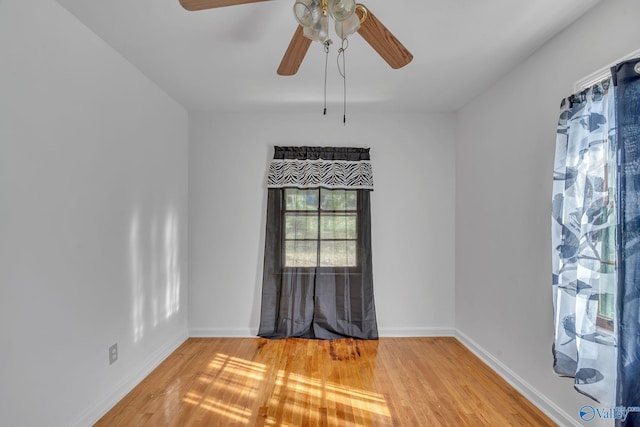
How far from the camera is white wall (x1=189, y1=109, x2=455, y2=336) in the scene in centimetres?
378

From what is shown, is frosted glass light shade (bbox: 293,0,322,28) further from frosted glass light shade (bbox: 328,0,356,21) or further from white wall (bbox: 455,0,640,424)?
white wall (bbox: 455,0,640,424)

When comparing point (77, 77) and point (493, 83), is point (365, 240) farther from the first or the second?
point (77, 77)

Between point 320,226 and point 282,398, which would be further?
point 320,226

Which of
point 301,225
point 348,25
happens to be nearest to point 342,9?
point 348,25

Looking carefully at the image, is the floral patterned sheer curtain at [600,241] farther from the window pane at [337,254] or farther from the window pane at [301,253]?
the window pane at [301,253]

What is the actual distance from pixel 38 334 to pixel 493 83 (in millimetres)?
3645

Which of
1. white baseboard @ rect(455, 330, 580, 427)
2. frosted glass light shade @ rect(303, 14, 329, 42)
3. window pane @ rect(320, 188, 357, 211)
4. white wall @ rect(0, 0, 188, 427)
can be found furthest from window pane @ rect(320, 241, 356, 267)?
frosted glass light shade @ rect(303, 14, 329, 42)

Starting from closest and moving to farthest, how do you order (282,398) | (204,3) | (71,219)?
(204,3) < (71,219) < (282,398)

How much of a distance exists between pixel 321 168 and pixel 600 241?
256 cm

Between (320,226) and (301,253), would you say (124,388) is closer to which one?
(301,253)

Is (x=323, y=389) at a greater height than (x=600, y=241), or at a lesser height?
lesser

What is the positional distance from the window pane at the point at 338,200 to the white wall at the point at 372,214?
28 cm

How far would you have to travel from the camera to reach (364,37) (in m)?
1.58

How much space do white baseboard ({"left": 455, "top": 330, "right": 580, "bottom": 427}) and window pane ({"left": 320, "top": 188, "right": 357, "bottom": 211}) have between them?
72.7 inches
